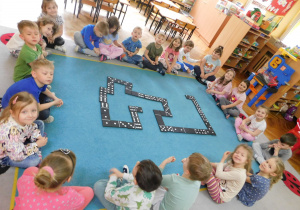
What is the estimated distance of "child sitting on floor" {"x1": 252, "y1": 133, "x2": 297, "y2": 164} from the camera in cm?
313

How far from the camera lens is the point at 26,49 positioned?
2441 millimetres

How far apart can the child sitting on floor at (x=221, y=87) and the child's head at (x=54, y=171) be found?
384 centimetres

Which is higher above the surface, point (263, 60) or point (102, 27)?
point (263, 60)

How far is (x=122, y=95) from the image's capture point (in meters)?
3.31

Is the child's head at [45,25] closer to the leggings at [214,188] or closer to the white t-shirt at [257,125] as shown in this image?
the leggings at [214,188]

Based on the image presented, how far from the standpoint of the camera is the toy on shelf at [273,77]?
4816 mm

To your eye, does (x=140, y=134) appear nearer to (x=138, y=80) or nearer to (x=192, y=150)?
(x=192, y=150)

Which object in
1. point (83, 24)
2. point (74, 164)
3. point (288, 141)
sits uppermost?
point (288, 141)

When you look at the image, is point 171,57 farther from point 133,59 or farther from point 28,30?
point 28,30

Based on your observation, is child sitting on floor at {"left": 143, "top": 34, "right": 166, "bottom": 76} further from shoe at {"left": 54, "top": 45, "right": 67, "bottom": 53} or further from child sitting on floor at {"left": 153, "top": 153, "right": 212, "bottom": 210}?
child sitting on floor at {"left": 153, "top": 153, "right": 212, "bottom": 210}

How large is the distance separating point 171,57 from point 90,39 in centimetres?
194

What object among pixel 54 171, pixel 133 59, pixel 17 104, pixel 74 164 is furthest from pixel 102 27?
pixel 54 171

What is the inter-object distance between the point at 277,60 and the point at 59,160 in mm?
5752

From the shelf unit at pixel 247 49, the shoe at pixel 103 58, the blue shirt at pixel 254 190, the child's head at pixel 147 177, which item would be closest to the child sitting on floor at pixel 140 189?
the child's head at pixel 147 177
